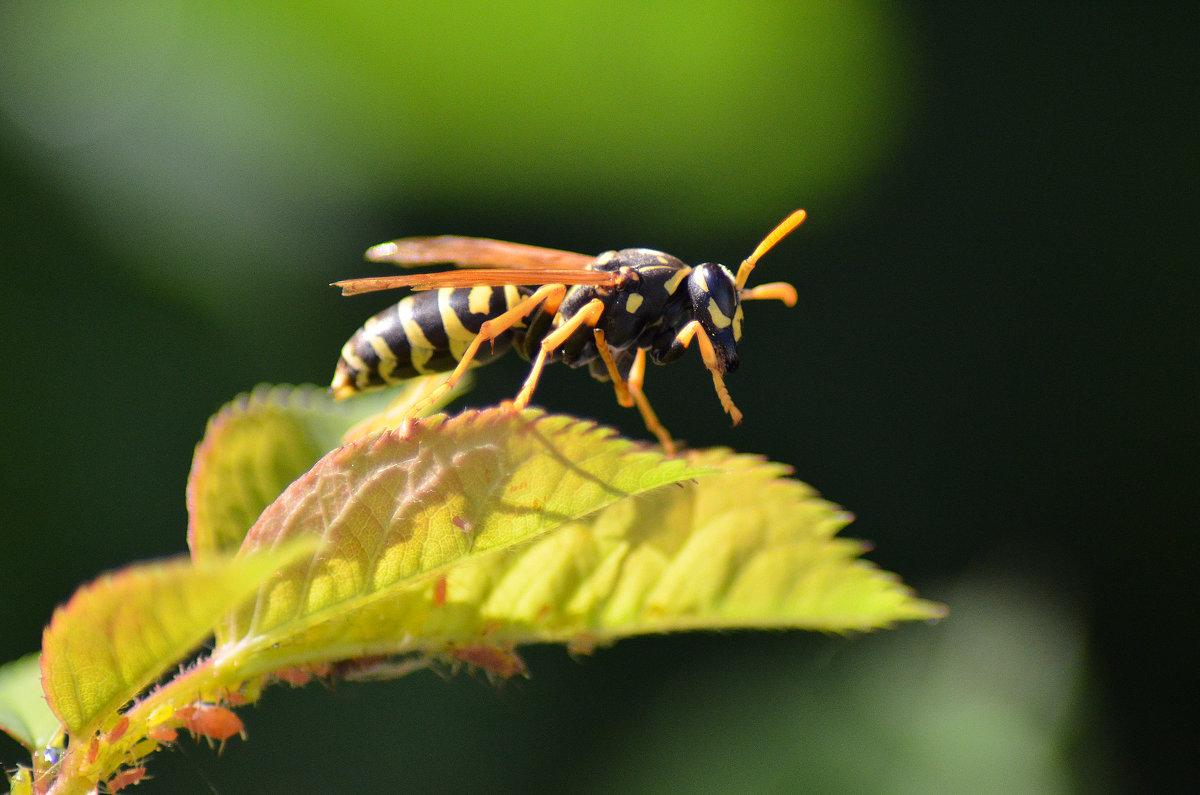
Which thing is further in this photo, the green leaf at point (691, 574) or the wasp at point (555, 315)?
the wasp at point (555, 315)

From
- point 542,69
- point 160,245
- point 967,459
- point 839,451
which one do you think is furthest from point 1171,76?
point 160,245

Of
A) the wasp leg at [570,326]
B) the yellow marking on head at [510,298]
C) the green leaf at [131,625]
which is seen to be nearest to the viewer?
the green leaf at [131,625]

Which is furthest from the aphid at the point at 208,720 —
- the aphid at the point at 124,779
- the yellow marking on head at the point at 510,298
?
the yellow marking on head at the point at 510,298

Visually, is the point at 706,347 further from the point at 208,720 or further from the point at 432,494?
the point at 208,720

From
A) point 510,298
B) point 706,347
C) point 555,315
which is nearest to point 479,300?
point 510,298

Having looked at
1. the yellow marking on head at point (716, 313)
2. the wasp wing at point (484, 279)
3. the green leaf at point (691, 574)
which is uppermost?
the wasp wing at point (484, 279)

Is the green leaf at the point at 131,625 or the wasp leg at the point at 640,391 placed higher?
the green leaf at the point at 131,625

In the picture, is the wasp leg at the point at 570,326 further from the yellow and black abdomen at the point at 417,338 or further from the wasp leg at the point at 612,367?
the yellow and black abdomen at the point at 417,338
